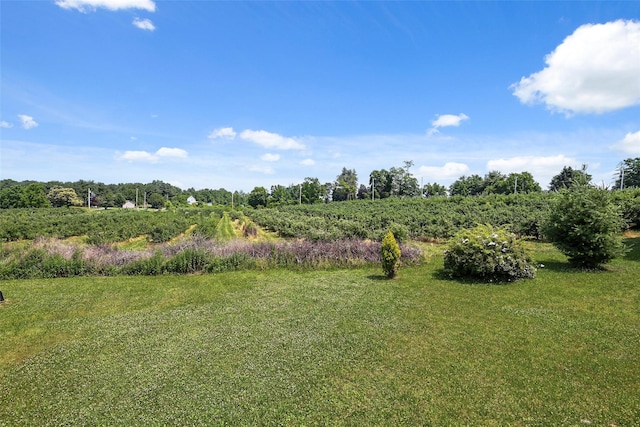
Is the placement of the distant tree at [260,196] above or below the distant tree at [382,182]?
below

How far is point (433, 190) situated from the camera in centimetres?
8175

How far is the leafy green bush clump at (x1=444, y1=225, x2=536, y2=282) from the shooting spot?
909cm

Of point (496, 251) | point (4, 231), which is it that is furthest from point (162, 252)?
point (4, 231)

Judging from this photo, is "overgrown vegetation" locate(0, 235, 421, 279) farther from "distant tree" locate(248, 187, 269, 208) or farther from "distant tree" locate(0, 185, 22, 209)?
"distant tree" locate(0, 185, 22, 209)

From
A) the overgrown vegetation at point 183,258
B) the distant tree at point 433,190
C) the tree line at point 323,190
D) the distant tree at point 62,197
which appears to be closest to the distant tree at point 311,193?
the tree line at point 323,190

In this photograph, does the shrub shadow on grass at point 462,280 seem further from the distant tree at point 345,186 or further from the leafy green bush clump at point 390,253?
the distant tree at point 345,186

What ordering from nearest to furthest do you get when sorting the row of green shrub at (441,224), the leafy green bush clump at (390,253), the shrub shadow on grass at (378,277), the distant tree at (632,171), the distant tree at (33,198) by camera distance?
the leafy green bush clump at (390,253) → the shrub shadow on grass at (378,277) → the row of green shrub at (441,224) → the distant tree at (632,171) → the distant tree at (33,198)

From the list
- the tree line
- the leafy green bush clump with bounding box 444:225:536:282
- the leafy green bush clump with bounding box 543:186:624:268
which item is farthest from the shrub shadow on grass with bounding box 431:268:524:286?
the tree line

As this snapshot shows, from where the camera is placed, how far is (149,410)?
3781 millimetres

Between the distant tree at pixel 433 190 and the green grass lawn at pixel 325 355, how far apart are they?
3002 inches

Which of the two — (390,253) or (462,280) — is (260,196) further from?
(462,280)

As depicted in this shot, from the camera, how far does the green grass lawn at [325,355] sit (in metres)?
3.75

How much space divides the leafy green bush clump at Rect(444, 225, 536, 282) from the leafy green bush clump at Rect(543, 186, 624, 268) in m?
1.63

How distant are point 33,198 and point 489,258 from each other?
77790 mm
